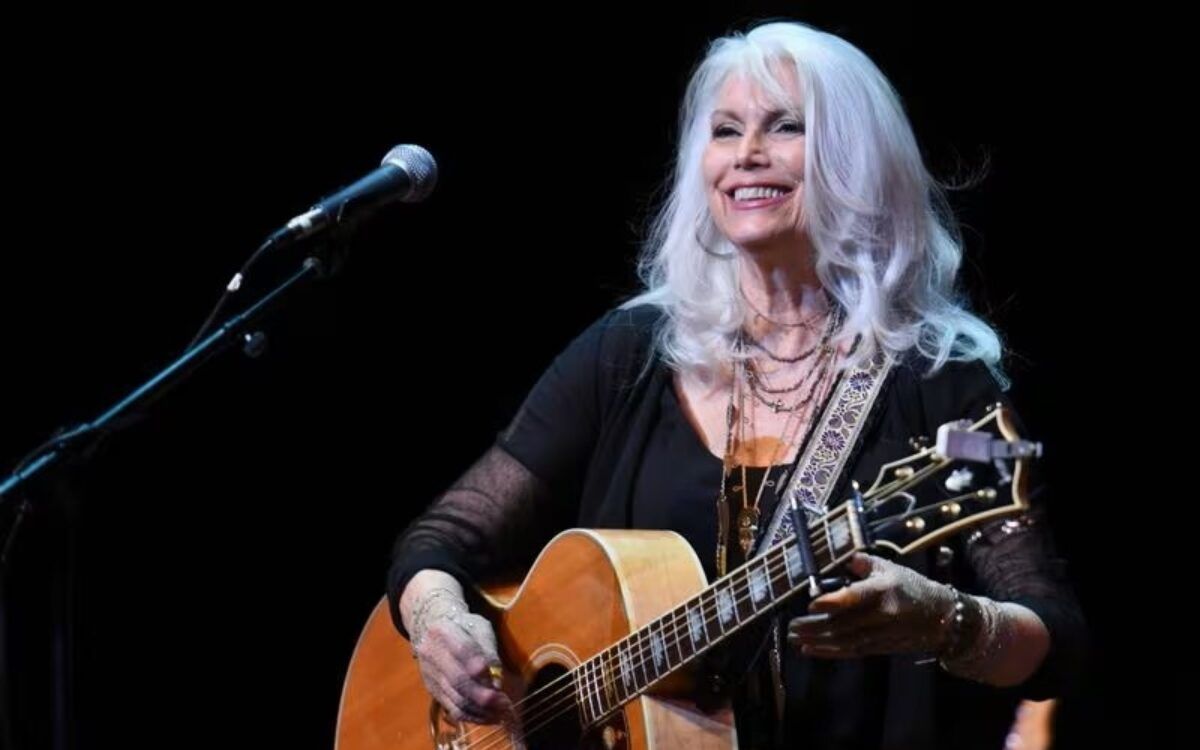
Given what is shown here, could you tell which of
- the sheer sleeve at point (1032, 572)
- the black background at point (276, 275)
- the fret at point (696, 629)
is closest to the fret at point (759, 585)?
the fret at point (696, 629)

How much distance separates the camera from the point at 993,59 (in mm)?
3467

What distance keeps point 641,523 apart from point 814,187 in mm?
695

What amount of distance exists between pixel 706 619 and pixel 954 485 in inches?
18.6

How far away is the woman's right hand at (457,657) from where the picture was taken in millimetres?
2695

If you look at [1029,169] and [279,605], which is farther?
[279,605]

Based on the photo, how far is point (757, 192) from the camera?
2.85 m

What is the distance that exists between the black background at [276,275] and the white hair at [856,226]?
2.15 ft

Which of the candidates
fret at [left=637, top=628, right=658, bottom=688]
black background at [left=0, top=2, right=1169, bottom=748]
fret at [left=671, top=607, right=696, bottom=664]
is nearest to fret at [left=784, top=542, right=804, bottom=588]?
fret at [left=671, top=607, right=696, bottom=664]

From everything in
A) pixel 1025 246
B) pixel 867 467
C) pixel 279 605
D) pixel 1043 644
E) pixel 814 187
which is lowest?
pixel 279 605

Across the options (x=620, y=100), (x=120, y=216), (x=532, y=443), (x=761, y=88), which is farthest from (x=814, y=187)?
(x=120, y=216)

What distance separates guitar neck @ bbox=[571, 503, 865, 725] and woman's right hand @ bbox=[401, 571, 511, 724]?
16cm

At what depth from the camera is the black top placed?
2.54 meters

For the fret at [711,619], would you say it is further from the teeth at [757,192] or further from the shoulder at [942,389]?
Result: the teeth at [757,192]

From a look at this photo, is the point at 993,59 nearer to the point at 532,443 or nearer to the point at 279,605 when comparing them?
the point at 532,443
